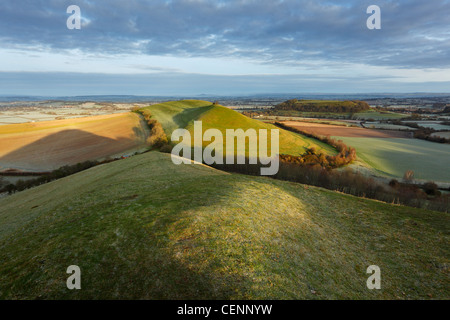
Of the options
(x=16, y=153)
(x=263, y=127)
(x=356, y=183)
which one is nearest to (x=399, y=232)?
(x=356, y=183)

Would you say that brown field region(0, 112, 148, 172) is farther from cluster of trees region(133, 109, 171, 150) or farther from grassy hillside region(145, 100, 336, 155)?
grassy hillside region(145, 100, 336, 155)

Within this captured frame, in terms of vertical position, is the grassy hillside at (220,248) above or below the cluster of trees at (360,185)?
above

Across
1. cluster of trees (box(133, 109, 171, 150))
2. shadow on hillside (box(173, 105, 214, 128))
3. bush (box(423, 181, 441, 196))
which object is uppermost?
shadow on hillside (box(173, 105, 214, 128))

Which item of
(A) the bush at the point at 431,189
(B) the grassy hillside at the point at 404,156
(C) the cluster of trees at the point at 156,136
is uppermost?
(C) the cluster of trees at the point at 156,136

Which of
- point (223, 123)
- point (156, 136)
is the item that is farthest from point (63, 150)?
point (223, 123)

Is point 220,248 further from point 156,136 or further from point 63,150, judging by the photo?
point 63,150

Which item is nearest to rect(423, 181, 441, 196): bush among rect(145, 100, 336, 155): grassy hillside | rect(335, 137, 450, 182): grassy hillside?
rect(335, 137, 450, 182): grassy hillside

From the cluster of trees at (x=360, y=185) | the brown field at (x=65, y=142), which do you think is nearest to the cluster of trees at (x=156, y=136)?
the brown field at (x=65, y=142)

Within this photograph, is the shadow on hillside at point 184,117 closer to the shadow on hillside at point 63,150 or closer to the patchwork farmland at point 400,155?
the shadow on hillside at point 63,150

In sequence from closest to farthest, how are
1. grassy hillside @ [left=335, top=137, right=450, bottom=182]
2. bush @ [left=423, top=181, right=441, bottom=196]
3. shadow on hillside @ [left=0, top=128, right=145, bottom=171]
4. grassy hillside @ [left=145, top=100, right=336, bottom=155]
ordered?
bush @ [left=423, top=181, right=441, bottom=196]
grassy hillside @ [left=335, top=137, right=450, bottom=182]
shadow on hillside @ [left=0, top=128, right=145, bottom=171]
grassy hillside @ [left=145, top=100, right=336, bottom=155]
